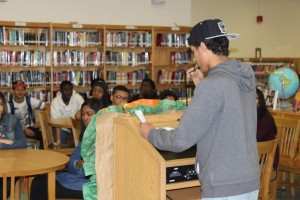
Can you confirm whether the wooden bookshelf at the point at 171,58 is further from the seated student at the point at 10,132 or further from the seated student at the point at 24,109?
the seated student at the point at 10,132

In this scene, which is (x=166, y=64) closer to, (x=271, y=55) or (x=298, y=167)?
(x=271, y=55)

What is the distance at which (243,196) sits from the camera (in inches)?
80.8

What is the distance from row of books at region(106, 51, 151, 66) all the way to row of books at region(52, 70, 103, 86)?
12.0 inches

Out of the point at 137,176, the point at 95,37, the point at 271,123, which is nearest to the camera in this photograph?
the point at 137,176

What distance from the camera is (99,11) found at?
335 inches

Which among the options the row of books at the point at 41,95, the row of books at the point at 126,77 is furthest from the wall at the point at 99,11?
the row of books at the point at 41,95

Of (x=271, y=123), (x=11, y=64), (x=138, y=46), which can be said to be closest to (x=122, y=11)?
(x=138, y=46)

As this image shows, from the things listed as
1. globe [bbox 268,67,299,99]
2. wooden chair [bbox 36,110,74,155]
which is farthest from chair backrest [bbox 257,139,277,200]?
globe [bbox 268,67,299,99]

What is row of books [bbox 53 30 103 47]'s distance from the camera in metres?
8.16

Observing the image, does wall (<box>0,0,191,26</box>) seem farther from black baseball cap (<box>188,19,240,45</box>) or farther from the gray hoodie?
the gray hoodie

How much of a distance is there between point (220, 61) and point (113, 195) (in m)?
1.02

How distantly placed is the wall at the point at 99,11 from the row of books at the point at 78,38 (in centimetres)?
21

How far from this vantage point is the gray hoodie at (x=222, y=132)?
1.95 meters

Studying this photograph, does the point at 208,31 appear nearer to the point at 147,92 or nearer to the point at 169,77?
the point at 147,92
